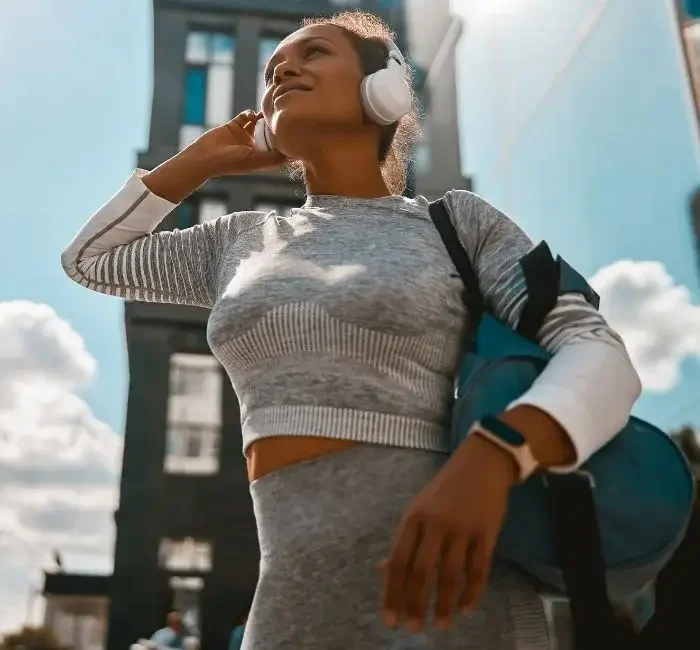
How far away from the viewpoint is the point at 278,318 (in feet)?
3.00

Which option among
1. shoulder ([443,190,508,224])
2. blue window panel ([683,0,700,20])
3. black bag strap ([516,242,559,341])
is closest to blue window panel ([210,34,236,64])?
blue window panel ([683,0,700,20])

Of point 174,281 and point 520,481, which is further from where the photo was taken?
point 174,281

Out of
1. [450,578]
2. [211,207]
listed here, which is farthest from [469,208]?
[211,207]

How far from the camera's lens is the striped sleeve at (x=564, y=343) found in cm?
72

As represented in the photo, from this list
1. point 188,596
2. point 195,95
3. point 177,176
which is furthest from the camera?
point 195,95

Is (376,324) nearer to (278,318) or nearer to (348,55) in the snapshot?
(278,318)

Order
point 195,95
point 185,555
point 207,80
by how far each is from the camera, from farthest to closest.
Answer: point 207,80 < point 195,95 < point 185,555

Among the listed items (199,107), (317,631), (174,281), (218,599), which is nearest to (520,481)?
(317,631)

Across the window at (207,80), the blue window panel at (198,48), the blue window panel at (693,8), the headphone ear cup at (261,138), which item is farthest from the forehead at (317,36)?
the blue window panel at (198,48)

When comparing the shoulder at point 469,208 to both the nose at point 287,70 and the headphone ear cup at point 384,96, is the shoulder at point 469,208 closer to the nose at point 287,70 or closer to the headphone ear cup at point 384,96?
the headphone ear cup at point 384,96

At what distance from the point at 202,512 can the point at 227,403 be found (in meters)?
1.53

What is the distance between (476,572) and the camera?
2.13 ft

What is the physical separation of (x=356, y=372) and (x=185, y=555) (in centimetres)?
1032

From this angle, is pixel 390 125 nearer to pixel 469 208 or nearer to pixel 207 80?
pixel 469 208
